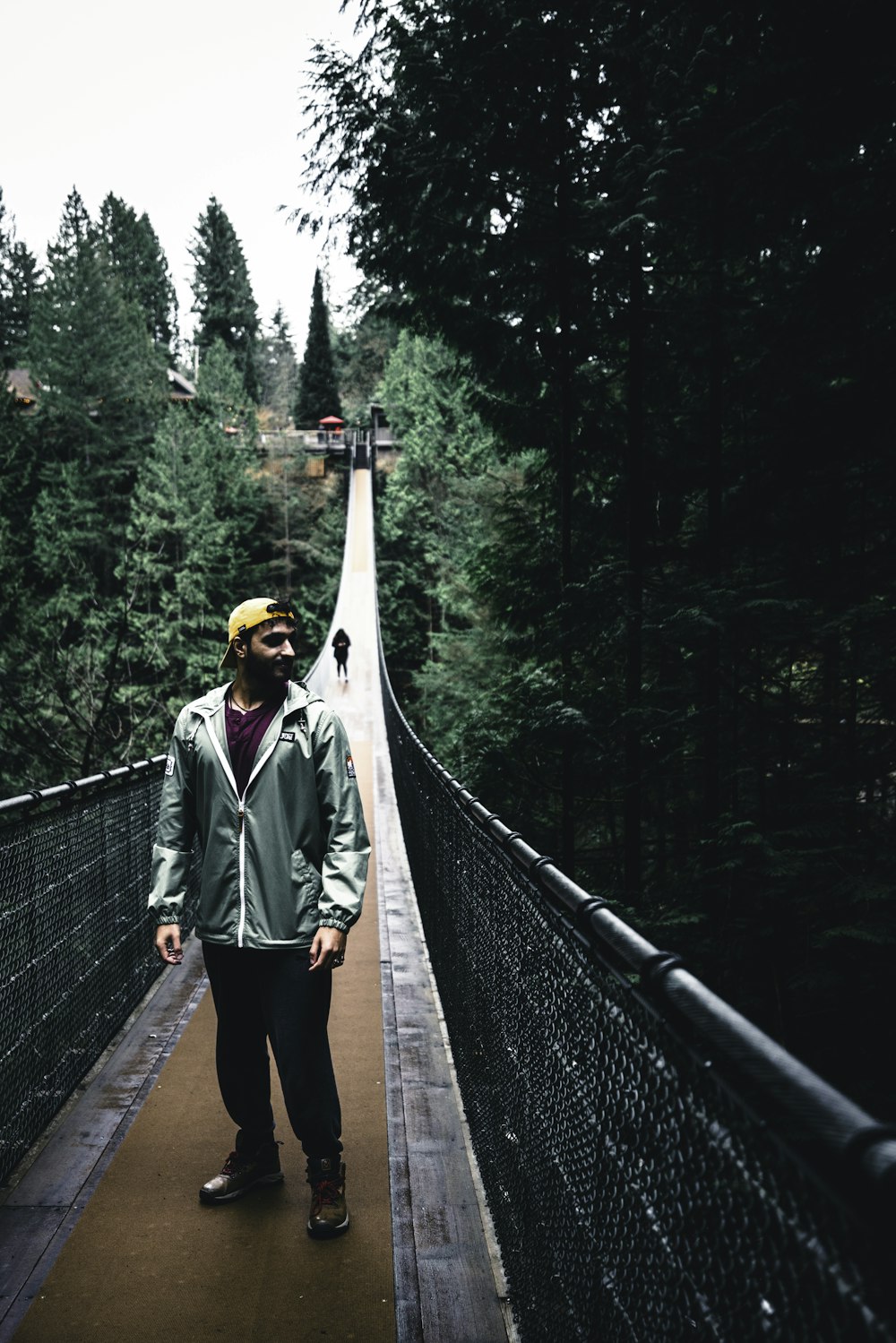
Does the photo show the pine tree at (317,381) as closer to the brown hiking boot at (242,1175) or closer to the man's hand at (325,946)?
the brown hiking boot at (242,1175)

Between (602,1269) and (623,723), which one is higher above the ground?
(623,723)

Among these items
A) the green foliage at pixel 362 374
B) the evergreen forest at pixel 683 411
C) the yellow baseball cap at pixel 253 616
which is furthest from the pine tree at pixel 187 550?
the yellow baseball cap at pixel 253 616

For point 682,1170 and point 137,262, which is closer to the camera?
point 682,1170

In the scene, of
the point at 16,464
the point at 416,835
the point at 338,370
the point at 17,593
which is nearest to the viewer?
the point at 416,835

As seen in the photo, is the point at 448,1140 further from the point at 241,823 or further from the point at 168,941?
the point at 241,823

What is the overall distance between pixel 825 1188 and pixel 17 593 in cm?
2555

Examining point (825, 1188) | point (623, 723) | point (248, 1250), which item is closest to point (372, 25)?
point (623, 723)

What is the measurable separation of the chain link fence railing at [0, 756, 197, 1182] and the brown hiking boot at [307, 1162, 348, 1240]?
2.83ft

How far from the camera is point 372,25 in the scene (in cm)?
634

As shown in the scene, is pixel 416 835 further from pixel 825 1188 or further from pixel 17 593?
pixel 17 593

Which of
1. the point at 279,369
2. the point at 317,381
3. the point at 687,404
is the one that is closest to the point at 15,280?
the point at 317,381

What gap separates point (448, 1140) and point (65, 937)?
1422 mm

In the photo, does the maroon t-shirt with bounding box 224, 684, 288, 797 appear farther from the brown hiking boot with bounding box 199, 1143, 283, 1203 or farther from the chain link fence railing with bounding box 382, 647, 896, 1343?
the brown hiking boot with bounding box 199, 1143, 283, 1203

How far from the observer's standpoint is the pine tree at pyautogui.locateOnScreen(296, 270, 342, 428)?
6694 centimetres
